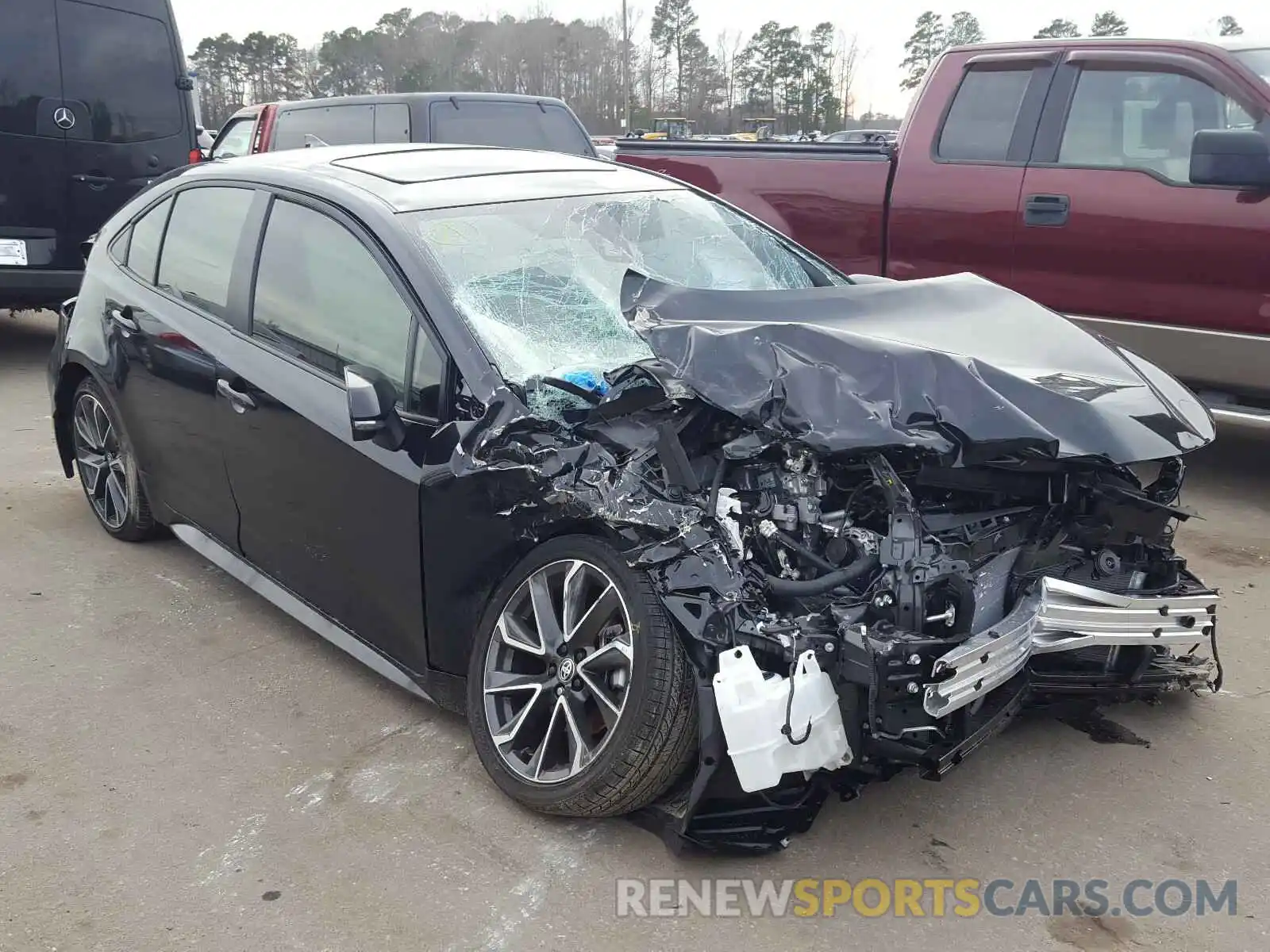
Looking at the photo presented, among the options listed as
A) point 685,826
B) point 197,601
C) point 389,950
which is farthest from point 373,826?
point 197,601

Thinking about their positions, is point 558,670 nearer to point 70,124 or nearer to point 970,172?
point 970,172

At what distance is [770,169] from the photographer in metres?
6.70

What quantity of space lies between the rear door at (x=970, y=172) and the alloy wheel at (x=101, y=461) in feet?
13.4

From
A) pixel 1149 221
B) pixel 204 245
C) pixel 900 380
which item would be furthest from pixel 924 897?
pixel 1149 221

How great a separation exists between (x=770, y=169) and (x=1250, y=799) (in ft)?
15.1

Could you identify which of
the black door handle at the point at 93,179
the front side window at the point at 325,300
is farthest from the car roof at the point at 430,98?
the front side window at the point at 325,300

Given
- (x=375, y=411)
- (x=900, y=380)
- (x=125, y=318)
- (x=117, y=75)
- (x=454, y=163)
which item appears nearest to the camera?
(x=900, y=380)

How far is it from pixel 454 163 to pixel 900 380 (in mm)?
1883

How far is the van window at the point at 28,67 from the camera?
25.8 feet

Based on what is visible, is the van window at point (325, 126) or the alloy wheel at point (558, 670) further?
the van window at point (325, 126)

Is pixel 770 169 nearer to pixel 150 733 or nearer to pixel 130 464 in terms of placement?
pixel 130 464

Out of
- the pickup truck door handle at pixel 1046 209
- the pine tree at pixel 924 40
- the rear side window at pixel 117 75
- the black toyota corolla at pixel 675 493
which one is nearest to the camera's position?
the black toyota corolla at pixel 675 493

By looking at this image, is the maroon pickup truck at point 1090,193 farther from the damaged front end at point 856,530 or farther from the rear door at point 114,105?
the rear door at point 114,105

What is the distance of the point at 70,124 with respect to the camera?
826 centimetres
